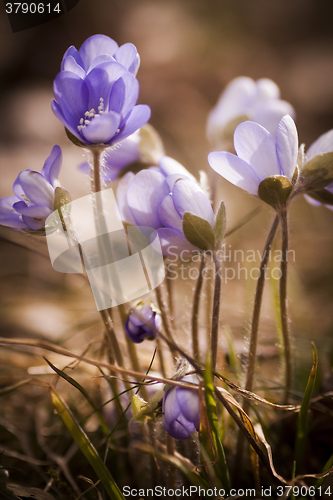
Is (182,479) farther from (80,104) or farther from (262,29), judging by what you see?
(262,29)

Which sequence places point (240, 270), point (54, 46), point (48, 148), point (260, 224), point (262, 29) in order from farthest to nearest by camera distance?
point (262, 29), point (48, 148), point (54, 46), point (260, 224), point (240, 270)

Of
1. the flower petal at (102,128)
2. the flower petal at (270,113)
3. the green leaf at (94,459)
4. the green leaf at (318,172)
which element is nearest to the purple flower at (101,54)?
the flower petal at (102,128)

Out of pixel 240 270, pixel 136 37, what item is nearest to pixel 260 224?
pixel 240 270

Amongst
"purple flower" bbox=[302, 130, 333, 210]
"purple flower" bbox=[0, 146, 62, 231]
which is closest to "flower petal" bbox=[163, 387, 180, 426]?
"purple flower" bbox=[0, 146, 62, 231]

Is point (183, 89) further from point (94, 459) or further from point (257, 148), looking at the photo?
point (94, 459)

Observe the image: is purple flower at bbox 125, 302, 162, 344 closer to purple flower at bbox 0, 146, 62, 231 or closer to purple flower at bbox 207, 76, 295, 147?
purple flower at bbox 0, 146, 62, 231

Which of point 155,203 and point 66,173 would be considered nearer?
point 155,203
